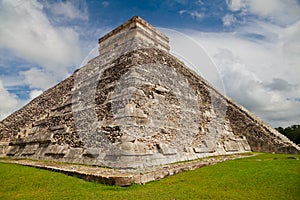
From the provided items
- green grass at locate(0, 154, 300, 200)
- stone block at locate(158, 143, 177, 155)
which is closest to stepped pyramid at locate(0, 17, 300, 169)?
stone block at locate(158, 143, 177, 155)

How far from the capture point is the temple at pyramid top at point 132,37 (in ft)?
38.2

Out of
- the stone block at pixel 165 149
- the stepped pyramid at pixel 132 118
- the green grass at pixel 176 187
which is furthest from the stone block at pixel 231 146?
the green grass at pixel 176 187

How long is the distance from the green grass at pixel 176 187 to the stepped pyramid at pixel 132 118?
4.52 ft

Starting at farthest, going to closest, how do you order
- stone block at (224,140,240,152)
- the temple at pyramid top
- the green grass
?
the temple at pyramid top → stone block at (224,140,240,152) → the green grass

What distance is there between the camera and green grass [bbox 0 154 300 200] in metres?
4.04

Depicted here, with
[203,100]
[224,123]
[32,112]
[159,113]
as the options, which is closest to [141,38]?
[203,100]

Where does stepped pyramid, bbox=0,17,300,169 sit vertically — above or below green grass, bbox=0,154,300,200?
above

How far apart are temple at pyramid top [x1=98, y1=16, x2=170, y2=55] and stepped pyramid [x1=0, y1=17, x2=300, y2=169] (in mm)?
58

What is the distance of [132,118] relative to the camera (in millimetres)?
6980

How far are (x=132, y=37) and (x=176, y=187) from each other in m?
9.37

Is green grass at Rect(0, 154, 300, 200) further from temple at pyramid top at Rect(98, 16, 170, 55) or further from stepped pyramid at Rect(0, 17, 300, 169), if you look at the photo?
temple at pyramid top at Rect(98, 16, 170, 55)

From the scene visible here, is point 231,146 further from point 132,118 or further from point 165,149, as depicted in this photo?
point 132,118

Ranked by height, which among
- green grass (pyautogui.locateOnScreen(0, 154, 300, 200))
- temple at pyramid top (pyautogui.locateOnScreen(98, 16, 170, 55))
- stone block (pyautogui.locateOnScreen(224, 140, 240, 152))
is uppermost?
temple at pyramid top (pyautogui.locateOnScreen(98, 16, 170, 55))

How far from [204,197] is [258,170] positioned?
10.0 feet
